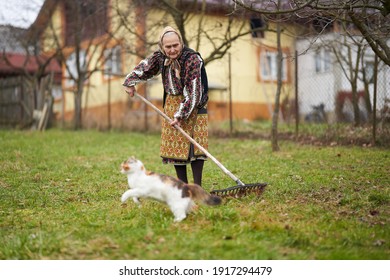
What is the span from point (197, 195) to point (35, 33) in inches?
635

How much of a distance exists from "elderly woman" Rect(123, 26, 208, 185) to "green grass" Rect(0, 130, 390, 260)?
660mm

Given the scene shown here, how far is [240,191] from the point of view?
5516mm

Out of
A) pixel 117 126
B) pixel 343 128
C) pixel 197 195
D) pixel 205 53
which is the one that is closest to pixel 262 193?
pixel 197 195

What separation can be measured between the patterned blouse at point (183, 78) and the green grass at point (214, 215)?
43.8 inches

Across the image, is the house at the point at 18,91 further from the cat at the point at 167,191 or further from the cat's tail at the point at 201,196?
the cat's tail at the point at 201,196

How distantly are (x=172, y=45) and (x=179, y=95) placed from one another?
0.59m

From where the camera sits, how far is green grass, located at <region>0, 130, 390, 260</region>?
12.5ft

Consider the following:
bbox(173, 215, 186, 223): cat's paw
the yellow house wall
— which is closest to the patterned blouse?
bbox(173, 215, 186, 223): cat's paw

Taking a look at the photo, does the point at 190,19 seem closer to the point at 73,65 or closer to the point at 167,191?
the point at 167,191

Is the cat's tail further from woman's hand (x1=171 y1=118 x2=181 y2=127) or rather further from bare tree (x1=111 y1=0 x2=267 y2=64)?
bare tree (x1=111 y1=0 x2=267 y2=64)

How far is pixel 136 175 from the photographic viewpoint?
4590 mm

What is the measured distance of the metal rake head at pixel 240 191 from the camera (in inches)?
Result: 212

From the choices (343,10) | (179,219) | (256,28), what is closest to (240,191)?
(179,219)

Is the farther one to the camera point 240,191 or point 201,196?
point 240,191
